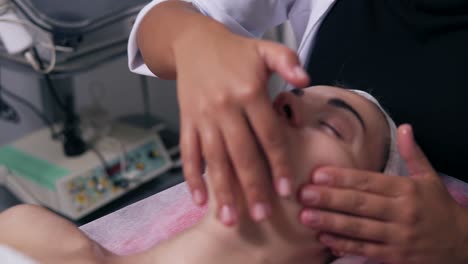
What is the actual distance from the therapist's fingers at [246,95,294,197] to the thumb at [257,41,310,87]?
3cm

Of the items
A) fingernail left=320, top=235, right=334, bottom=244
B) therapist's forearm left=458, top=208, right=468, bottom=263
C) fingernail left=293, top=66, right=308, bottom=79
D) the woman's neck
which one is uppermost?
fingernail left=293, top=66, right=308, bottom=79

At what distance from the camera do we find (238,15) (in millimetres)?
981

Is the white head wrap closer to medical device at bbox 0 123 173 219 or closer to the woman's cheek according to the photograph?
the woman's cheek

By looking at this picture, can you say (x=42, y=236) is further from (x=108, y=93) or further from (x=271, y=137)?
(x=108, y=93)

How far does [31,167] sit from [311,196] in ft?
4.58

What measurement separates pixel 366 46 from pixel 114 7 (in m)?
0.94

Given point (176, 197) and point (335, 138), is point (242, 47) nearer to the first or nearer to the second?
point (335, 138)

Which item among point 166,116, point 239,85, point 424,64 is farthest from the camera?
point 166,116

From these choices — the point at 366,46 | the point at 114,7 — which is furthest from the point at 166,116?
the point at 366,46

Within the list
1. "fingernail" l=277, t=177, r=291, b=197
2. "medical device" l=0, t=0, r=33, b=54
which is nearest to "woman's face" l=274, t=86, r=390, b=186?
"fingernail" l=277, t=177, r=291, b=197

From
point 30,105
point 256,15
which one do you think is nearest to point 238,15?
point 256,15

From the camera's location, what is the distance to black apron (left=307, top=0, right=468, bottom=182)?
31.7 inches

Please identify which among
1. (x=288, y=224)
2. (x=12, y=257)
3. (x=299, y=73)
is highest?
(x=299, y=73)

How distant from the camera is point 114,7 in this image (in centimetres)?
158
